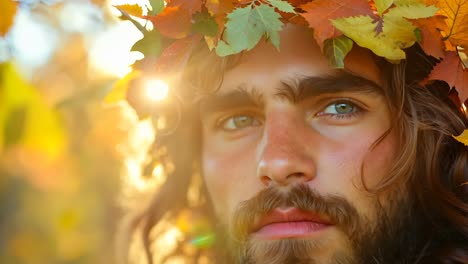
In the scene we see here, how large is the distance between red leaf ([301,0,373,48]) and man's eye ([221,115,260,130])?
50 centimetres

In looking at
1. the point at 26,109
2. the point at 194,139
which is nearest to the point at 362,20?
the point at 194,139

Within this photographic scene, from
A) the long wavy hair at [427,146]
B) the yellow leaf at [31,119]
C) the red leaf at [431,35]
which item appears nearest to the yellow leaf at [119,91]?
the long wavy hair at [427,146]

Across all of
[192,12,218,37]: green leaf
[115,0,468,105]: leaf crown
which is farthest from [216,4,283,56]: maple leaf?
[192,12,218,37]: green leaf

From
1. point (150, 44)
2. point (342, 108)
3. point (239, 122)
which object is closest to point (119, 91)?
point (150, 44)

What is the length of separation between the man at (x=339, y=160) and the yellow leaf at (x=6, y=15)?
0.60 metres

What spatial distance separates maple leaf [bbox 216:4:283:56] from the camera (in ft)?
7.42

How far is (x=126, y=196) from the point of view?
3.88 m

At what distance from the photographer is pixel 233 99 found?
105 inches

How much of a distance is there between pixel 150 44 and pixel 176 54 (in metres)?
0.10

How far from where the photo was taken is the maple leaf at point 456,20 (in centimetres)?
229

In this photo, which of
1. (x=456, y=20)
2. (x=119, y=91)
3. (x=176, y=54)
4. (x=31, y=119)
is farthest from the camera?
(x=31, y=119)

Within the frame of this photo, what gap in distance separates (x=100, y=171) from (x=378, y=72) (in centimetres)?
687

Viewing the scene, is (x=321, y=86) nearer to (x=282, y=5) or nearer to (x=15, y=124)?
(x=282, y=5)

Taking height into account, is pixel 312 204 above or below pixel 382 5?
below
